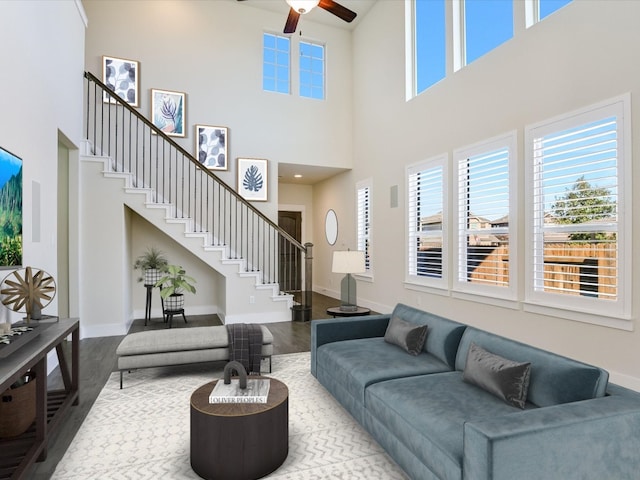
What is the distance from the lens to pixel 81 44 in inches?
212

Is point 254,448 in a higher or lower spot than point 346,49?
lower

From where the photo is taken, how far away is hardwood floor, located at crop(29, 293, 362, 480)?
247 centimetres

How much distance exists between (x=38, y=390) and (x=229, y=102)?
605 centimetres

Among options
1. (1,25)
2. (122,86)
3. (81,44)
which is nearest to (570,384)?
(1,25)

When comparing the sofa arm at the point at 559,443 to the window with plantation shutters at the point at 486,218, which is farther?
the window with plantation shutters at the point at 486,218

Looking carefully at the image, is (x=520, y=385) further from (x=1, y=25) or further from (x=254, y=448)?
(x=1, y=25)

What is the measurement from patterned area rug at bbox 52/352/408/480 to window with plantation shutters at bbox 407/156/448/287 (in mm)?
2802

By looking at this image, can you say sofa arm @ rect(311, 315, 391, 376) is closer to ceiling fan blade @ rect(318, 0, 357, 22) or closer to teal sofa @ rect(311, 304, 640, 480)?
teal sofa @ rect(311, 304, 640, 480)

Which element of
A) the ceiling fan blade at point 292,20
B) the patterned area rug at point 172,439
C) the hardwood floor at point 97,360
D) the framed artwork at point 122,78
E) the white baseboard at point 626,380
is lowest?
the patterned area rug at point 172,439

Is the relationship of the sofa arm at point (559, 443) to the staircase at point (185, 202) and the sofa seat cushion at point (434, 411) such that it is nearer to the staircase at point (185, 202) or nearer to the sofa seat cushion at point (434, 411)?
the sofa seat cushion at point (434, 411)

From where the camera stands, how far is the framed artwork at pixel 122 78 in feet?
21.0

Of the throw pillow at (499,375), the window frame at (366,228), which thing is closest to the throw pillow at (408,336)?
the throw pillow at (499,375)

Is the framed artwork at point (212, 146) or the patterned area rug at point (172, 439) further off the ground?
the framed artwork at point (212, 146)

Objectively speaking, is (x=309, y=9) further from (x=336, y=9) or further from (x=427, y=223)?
(x=427, y=223)
